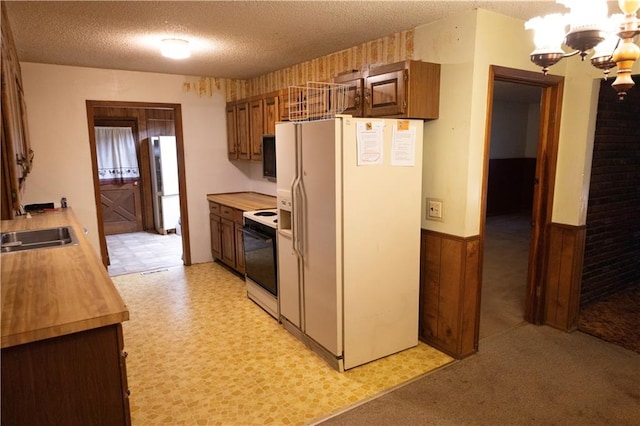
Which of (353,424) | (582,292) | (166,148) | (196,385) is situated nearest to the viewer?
(353,424)

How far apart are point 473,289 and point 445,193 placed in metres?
0.71

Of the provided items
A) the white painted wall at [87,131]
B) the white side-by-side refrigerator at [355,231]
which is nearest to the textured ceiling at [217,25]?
the white painted wall at [87,131]

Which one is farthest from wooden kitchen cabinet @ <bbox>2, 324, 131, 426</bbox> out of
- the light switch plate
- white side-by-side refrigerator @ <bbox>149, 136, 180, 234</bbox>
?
white side-by-side refrigerator @ <bbox>149, 136, 180, 234</bbox>

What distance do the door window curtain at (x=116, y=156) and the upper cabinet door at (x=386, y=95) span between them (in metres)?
5.88

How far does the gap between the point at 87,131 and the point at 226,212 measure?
179 centimetres

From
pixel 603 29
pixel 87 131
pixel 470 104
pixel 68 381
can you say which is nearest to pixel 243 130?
pixel 87 131

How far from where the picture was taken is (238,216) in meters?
4.50

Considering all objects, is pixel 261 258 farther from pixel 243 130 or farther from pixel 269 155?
pixel 243 130

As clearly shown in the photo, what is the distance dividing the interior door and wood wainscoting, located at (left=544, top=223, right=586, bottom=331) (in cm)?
684

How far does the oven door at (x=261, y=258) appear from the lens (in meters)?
3.51

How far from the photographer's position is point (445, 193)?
9.49ft

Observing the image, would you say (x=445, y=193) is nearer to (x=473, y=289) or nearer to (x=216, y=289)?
(x=473, y=289)

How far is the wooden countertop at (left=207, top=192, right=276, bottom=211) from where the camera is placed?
4.41 metres

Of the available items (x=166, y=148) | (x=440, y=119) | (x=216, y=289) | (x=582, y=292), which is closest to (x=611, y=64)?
(x=440, y=119)
